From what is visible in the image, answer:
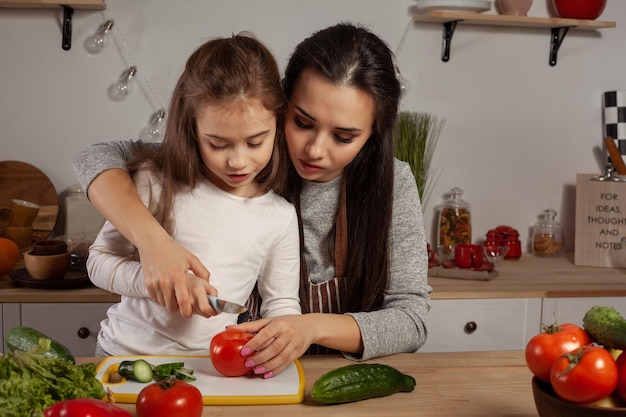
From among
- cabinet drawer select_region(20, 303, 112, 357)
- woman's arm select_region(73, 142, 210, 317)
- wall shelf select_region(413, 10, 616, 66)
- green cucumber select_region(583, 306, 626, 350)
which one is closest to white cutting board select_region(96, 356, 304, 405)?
woman's arm select_region(73, 142, 210, 317)

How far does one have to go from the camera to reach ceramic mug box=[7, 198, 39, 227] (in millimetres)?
2650

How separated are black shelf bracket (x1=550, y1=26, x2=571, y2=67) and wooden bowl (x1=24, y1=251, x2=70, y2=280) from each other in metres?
1.97

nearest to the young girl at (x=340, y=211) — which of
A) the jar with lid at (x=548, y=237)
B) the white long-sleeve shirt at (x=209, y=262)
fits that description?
the white long-sleeve shirt at (x=209, y=262)

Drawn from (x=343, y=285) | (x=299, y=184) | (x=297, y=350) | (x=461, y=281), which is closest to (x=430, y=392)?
(x=297, y=350)

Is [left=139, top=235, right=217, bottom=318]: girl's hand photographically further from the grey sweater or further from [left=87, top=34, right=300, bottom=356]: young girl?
the grey sweater

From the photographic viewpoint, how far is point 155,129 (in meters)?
2.79

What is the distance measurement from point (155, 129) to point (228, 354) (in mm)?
1684

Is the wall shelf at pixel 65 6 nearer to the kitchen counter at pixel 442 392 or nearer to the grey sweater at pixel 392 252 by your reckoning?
the grey sweater at pixel 392 252

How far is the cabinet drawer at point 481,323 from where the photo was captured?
8.30ft

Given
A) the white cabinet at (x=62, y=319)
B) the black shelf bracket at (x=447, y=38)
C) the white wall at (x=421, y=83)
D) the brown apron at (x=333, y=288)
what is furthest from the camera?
the black shelf bracket at (x=447, y=38)

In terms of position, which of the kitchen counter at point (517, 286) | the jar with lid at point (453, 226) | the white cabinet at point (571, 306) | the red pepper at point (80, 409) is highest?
the red pepper at point (80, 409)

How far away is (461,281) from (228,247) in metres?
1.27

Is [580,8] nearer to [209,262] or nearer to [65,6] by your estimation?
[65,6]

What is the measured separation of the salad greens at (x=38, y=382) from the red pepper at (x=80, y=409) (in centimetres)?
2
